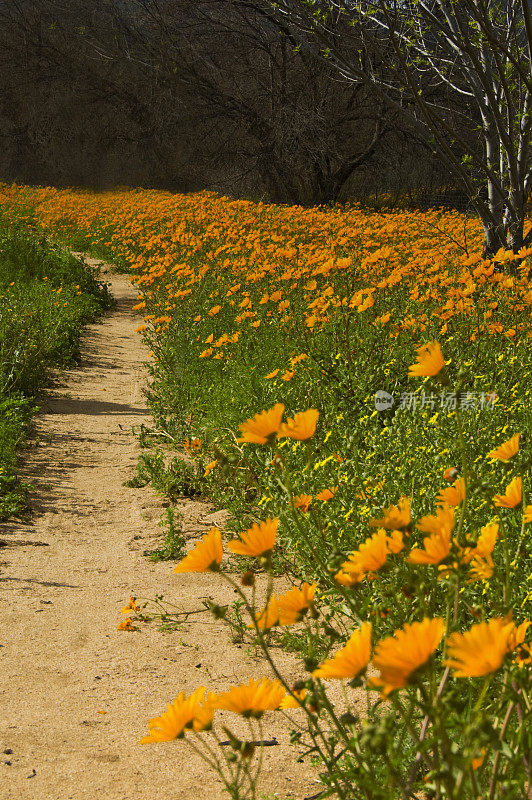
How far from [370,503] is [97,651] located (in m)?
1.04

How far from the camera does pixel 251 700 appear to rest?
1.05 metres

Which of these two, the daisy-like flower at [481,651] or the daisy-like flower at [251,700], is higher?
the daisy-like flower at [481,651]

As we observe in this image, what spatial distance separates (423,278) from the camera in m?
5.01

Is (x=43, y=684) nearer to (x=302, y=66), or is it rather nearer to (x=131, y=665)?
(x=131, y=665)

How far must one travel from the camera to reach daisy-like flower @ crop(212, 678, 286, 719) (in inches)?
39.9

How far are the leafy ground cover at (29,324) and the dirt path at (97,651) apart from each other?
21 centimetres

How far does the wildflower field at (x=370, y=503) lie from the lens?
1.02 meters

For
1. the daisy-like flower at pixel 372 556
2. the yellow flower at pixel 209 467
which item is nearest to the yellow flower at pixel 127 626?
the yellow flower at pixel 209 467

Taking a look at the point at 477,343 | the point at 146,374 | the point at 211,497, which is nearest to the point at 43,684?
the point at 211,497

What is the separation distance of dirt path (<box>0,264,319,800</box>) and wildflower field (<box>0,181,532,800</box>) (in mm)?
106

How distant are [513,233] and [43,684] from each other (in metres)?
5.34
